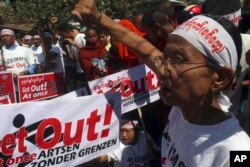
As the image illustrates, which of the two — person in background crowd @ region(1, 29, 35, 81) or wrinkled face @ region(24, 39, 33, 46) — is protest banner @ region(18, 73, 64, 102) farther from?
wrinkled face @ region(24, 39, 33, 46)

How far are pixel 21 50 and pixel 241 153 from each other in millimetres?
7938

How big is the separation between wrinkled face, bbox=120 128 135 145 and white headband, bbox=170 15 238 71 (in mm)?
2907

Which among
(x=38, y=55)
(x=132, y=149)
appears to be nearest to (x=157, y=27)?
(x=132, y=149)

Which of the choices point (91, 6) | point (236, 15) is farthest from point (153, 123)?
point (91, 6)

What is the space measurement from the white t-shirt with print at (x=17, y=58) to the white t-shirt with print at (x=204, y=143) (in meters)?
7.33

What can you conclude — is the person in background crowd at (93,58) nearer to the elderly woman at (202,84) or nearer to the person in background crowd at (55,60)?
the person in background crowd at (55,60)

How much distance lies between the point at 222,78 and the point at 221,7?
1791 millimetres

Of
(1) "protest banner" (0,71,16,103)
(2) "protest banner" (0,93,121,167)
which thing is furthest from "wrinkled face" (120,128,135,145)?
(1) "protest banner" (0,71,16,103)

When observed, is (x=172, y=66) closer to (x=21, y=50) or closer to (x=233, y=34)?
(x=233, y=34)

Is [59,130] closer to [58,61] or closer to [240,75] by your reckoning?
[240,75]

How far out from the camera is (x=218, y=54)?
1.61 m

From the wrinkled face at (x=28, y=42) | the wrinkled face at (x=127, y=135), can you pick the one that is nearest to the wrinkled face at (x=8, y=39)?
the wrinkled face at (x=28, y=42)

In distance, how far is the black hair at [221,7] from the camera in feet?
10.9

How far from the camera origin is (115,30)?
225cm
